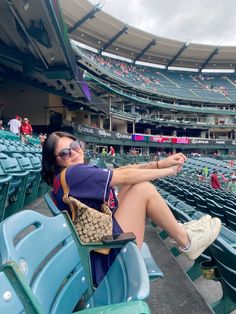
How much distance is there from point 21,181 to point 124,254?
7.41ft

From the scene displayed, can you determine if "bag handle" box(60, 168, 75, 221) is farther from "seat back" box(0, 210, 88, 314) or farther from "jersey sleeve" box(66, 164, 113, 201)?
"seat back" box(0, 210, 88, 314)

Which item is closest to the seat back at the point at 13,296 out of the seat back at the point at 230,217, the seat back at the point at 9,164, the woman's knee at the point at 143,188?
the woman's knee at the point at 143,188

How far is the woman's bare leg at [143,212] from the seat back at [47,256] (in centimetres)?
57

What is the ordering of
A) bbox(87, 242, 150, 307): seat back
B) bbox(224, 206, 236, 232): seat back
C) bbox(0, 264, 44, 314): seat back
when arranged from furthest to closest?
bbox(224, 206, 236, 232): seat back → bbox(87, 242, 150, 307): seat back → bbox(0, 264, 44, 314): seat back

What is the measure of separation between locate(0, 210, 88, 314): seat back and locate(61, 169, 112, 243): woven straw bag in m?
0.29

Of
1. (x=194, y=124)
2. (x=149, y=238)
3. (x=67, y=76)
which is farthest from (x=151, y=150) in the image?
(x=149, y=238)

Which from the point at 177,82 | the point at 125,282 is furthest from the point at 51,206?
the point at 177,82

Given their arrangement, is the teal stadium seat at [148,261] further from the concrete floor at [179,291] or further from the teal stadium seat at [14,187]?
the teal stadium seat at [14,187]

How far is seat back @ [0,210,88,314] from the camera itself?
37.5 inches

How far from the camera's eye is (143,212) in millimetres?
1946

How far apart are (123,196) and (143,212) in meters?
0.20

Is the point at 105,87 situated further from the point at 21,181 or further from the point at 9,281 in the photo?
the point at 9,281

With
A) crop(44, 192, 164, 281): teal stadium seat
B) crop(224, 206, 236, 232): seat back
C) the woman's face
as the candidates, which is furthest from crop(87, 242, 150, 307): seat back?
crop(224, 206, 236, 232): seat back

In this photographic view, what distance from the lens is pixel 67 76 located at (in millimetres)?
15383
